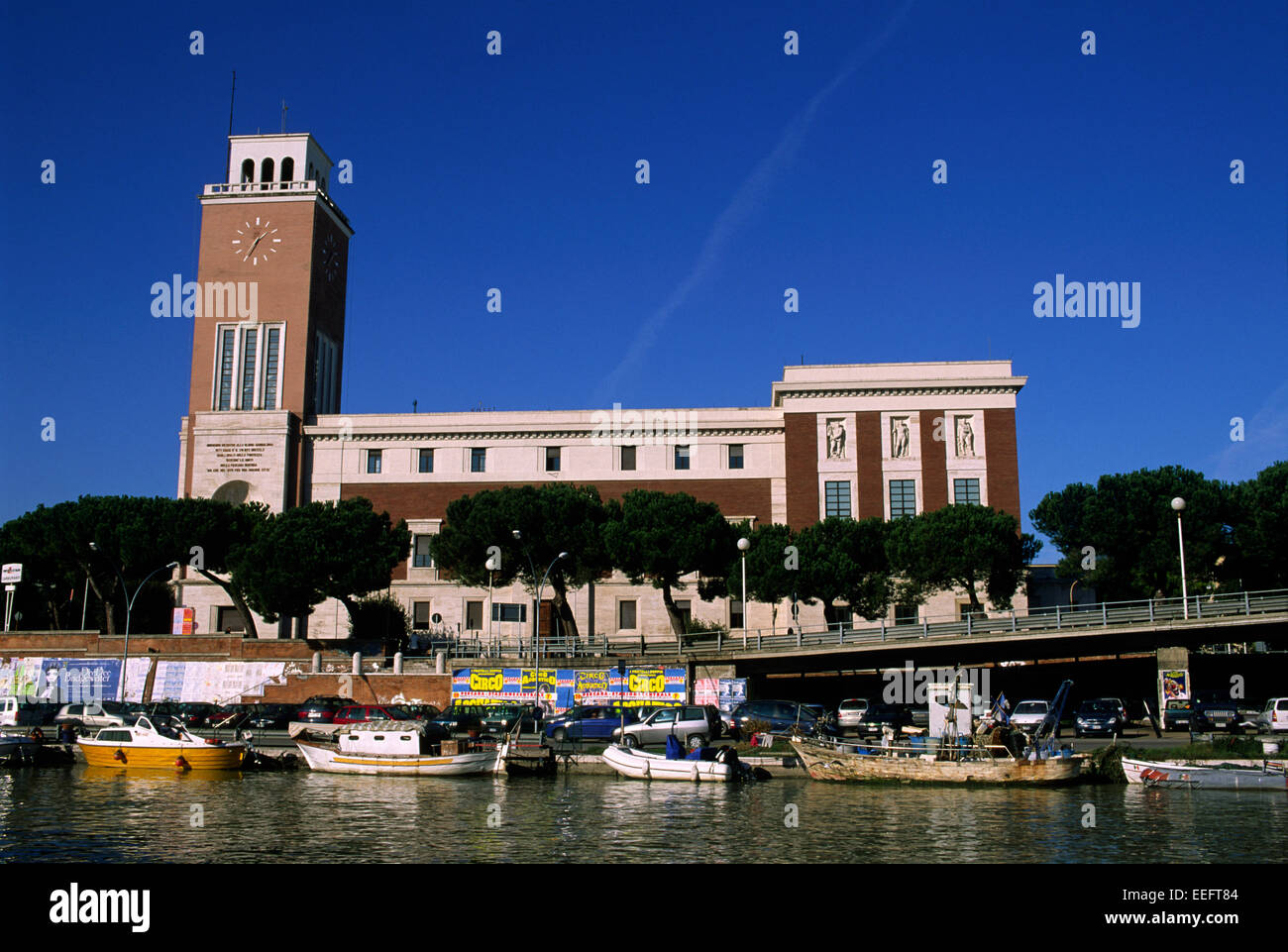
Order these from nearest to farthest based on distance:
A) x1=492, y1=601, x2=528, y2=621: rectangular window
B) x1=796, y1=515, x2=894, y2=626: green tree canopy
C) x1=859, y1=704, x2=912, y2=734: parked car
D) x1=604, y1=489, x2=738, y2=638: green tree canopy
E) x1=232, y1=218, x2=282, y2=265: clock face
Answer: x1=859, y1=704, x2=912, y2=734: parked car
x1=796, y1=515, x2=894, y2=626: green tree canopy
x1=604, y1=489, x2=738, y2=638: green tree canopy
x1=492, y1=601, x2=528, y2=621: rectangular window
x1=232, y1=218, x2=282, y2=265: clock face

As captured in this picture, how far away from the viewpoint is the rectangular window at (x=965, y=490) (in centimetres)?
6810

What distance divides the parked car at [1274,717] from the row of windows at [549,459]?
36879 mm

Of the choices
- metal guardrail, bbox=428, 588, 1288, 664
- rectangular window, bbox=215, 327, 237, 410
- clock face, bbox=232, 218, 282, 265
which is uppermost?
clock face, bbox=232, 218, 282, 265

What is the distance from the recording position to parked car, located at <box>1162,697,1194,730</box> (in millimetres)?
42219

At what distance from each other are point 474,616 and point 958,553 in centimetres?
3066

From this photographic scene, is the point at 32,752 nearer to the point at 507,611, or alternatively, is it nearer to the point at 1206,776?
the point at 1206,776

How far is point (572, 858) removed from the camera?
791 inches

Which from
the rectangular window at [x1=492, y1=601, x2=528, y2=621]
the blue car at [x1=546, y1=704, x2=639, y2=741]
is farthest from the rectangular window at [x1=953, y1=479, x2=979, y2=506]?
the blue car at [x1=546, y1=704, x2=639, y2=741]

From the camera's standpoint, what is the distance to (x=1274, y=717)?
39.2m

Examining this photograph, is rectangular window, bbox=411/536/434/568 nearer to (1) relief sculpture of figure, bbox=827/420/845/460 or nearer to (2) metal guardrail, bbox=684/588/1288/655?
(2) metal guardrail, bbox=684/588/1288/655

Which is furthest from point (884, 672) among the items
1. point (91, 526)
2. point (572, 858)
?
point (91, 526)

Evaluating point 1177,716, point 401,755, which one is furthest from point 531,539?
point 1177,716

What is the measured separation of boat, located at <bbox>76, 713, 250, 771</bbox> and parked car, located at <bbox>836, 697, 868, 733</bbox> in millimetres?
20779
